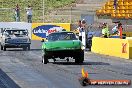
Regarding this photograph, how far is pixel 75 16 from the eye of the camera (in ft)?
170

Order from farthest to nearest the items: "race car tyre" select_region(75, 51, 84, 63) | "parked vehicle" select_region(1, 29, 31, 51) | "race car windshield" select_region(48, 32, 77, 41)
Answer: "parked vehicle" select_region(1, 29, 31, 51) < "race car windshield" select_region(48, 32, 77, 41) < "race car tyre" select_region(75, 51, 84, 63)

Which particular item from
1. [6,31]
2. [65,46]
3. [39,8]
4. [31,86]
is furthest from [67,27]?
[31,86]

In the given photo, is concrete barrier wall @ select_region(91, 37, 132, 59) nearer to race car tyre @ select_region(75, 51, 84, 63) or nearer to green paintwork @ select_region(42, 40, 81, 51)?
race car tyre @ select_region(75, 51, 84, 63)

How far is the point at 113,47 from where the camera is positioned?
3183 centimetres

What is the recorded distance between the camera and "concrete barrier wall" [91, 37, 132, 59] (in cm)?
2933

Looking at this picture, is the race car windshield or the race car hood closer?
A: the race car hood

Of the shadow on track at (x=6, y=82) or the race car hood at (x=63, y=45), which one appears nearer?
the shadow on track at (x=6, y=82)

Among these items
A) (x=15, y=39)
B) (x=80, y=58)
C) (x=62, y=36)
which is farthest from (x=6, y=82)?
(x=15, y=39)

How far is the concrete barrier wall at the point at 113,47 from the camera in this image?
96.2ft

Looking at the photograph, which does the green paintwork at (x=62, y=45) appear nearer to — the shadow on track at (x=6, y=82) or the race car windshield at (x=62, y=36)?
the race car windshield at (x=62, y=36)

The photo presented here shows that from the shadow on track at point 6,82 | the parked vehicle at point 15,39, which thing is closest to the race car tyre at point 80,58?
the shadow on track at point 6,82

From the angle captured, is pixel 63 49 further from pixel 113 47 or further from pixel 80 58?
pixel 113 47

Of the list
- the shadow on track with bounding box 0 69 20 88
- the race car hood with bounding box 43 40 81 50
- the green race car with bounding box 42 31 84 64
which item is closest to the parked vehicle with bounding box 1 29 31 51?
the green race car with bounding box 42 31 84 64


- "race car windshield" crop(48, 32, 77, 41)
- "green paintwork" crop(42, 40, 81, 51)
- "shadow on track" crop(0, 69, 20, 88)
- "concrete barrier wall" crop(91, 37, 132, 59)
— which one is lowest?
"concrete barrier wall" crop(91, 37, 132, 59)
